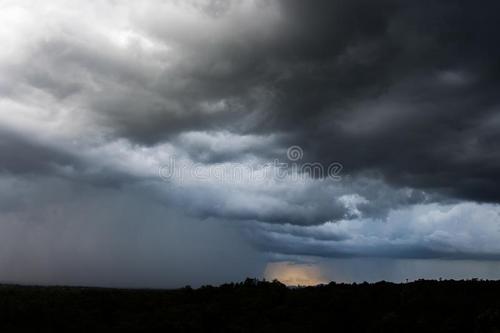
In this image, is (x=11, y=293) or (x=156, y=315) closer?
(x=156, y=315)

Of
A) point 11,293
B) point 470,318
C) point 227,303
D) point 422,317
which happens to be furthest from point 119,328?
point 470,318

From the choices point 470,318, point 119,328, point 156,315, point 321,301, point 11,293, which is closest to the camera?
point 470,318

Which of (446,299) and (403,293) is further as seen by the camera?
(403,293)

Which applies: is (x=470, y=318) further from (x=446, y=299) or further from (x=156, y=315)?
(x=156, y=315)

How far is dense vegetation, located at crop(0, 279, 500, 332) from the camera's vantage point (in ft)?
355

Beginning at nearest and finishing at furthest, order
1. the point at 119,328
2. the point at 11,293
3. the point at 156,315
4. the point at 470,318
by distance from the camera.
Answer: the point at 470,318, the point at 119,328, the point at 156,315, the point at 11,293

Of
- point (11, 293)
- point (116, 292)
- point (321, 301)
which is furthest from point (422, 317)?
point (11, 293)

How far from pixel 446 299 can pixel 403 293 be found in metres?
14.3

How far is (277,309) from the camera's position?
13450 cm

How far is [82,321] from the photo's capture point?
4724 inches

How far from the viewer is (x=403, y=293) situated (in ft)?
436

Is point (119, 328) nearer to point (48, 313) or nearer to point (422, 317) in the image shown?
point (48, 313)

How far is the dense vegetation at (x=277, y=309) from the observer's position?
355 feet

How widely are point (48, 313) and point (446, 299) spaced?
8752 cm
